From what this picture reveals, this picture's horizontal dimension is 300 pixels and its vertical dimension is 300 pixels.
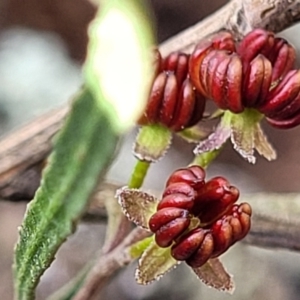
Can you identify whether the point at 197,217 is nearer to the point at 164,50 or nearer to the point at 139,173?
the point at 139,173

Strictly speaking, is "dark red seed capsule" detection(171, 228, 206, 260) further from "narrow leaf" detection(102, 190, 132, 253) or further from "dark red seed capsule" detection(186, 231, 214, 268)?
"narrow leaf" detection(102, 190, 132, 253)

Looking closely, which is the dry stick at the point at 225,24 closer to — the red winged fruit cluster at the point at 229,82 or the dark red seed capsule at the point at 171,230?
the red winged fruit cluster at the point at 229,82

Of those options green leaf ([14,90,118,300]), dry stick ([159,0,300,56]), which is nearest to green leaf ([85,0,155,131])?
green leaf ([14,90,118,300])

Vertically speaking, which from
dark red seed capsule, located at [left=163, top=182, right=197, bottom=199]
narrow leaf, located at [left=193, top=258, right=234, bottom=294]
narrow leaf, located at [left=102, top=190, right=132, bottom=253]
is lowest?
narrow leaf, located at [left=102, top=190, right=132, bottom=253]

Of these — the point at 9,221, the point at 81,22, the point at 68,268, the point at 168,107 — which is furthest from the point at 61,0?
the point at 168,107

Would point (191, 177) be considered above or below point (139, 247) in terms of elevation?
above

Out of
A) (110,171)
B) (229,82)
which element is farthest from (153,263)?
(110,171)
